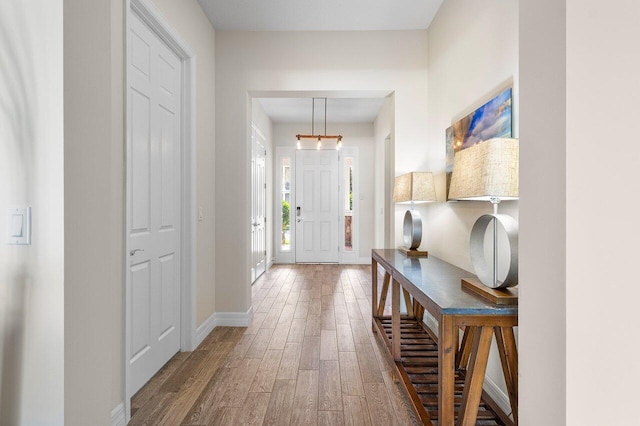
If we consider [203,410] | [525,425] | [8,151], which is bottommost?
[203,410]

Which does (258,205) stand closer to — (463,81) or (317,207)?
(317,207)

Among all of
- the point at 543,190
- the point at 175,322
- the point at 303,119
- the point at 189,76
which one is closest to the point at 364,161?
the point at 303,119

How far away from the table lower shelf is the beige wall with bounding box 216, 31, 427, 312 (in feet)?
4.88

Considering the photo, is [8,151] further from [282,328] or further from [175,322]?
[282,328]

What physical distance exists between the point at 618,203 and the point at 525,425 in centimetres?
64

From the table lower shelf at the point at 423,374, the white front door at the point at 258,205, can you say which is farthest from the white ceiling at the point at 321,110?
the table lower shelf at the point at 423,374

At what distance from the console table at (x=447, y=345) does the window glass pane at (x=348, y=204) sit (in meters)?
3.81

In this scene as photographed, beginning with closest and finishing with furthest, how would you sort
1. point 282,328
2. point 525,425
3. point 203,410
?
point 525,425
point 203,410
point 282,328

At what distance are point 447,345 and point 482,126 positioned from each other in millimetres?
1357

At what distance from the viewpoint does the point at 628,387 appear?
810mm

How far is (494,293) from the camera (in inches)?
60.8

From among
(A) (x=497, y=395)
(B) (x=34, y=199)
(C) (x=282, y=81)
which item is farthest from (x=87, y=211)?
(C) (x=282, y=81)

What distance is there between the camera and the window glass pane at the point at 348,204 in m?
6.93

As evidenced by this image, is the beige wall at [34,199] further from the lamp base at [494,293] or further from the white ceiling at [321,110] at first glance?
the white ceiling at [321,110]
